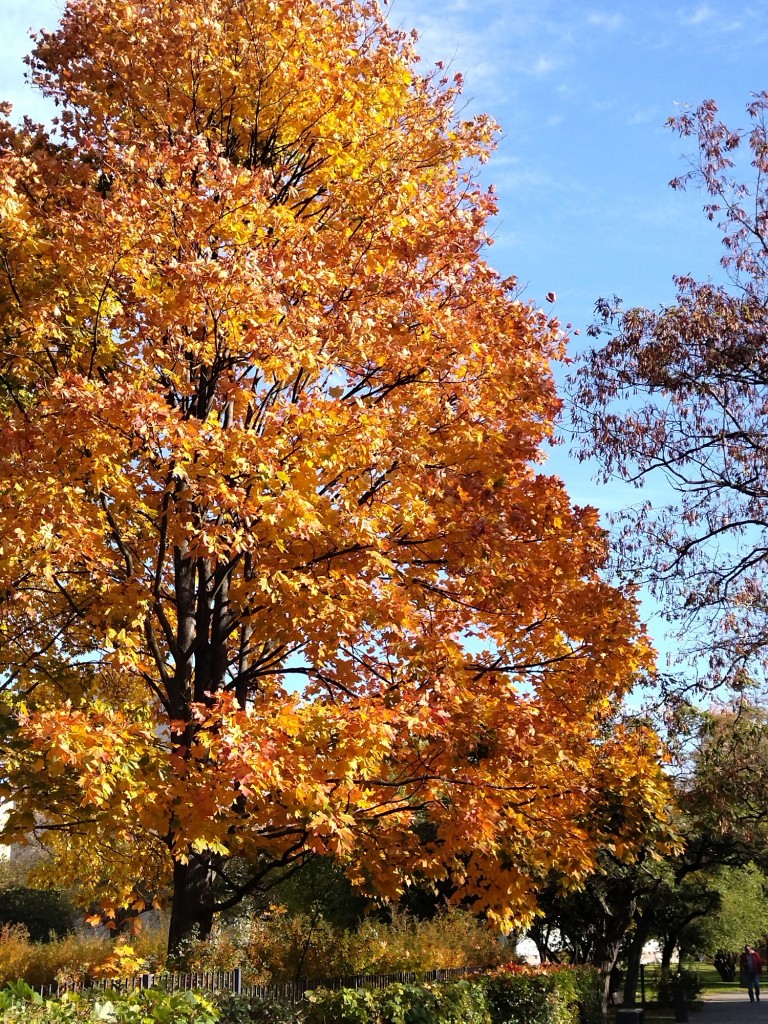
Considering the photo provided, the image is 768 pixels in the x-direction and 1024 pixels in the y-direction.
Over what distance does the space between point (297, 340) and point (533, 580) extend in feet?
12.6

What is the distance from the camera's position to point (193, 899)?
11156 millimetres

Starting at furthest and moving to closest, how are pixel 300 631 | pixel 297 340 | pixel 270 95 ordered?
pixel 270 95 < pixel 300 631 < pixel 297 340

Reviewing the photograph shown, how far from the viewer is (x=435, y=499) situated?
35.4 feet

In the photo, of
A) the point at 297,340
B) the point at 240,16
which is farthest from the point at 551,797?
the point at 240,16

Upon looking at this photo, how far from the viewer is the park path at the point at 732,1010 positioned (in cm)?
2716

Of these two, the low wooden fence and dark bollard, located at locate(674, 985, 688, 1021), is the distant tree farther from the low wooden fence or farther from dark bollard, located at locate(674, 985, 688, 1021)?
the low wooden fence

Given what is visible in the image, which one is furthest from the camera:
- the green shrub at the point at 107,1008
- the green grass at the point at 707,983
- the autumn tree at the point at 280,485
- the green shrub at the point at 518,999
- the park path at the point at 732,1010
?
the green grass at the point at 707,983

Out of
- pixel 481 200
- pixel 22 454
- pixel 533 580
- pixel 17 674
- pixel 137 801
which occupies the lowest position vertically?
pixel 137 801

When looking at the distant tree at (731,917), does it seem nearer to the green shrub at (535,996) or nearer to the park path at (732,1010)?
the park path at (732,1010)

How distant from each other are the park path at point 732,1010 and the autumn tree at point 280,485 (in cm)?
1850

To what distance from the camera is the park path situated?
2716cm

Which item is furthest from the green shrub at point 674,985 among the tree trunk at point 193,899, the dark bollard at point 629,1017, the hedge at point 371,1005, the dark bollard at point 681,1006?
the tree trunk at point 193,899

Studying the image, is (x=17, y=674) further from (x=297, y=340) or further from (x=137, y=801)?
(x=297, y=340)

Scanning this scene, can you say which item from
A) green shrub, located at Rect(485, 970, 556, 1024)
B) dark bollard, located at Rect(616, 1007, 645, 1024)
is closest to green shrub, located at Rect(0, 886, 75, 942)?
dark bollard, located at Rect(616, 1007, 645, 1024)
